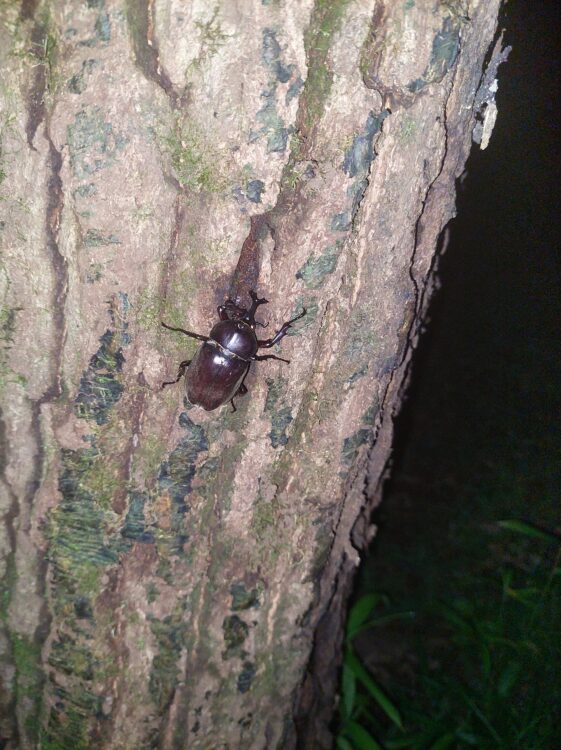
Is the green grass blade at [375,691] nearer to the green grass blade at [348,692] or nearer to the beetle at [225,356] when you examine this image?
the green grass blade at [348,692]

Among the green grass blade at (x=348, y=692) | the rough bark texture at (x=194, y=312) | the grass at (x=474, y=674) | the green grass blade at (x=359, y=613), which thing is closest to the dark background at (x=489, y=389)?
the grass at (x=474, y=674)

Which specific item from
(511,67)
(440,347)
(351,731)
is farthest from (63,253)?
(440,347)

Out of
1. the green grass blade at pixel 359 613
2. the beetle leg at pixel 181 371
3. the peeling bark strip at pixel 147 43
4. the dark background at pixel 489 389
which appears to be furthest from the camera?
the dark background at pixel 489 389

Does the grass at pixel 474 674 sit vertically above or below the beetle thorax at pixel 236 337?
below

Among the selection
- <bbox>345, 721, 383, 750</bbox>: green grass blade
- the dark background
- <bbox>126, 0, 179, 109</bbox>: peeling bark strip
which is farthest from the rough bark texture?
the dark background

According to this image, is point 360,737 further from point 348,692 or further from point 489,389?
point 489,389

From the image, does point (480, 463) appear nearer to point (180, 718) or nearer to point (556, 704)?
point (556, 704)

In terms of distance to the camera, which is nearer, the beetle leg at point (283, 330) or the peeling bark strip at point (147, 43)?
the peeling bark strip at point (147, 43)
